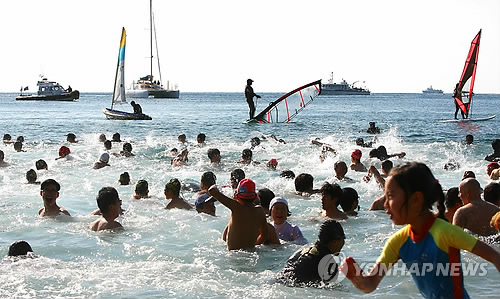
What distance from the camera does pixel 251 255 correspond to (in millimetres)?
7719

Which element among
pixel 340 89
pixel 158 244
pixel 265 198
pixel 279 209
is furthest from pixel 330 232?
pixel 340 89

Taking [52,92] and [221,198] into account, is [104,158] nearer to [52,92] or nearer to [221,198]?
[221,198]

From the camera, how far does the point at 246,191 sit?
734cm

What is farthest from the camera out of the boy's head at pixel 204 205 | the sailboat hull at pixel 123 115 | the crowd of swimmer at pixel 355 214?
the sailboat hull at pixel 123 115

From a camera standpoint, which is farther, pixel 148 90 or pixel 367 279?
pixel 148 90

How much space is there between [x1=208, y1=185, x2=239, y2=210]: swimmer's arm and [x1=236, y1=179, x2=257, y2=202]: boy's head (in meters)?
0.12

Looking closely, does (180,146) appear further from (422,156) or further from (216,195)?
(216,195)

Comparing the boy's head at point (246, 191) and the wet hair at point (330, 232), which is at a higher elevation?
the boy's head at point (246, 191)

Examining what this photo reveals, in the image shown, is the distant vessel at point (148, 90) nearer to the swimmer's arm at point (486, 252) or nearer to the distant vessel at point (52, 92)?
the distant vessel at point (52, 92)

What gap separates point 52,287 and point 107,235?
2.44m

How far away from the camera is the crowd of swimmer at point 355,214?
3512 millimetres

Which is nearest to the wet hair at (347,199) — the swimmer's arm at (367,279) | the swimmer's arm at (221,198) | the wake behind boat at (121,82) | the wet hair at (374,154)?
the swimmer's arm at (221,198)

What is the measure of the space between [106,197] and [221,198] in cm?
283

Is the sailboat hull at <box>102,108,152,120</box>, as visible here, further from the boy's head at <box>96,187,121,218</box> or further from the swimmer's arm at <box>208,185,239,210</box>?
the swimmer's arm at <box>208,185,239,210</box>
